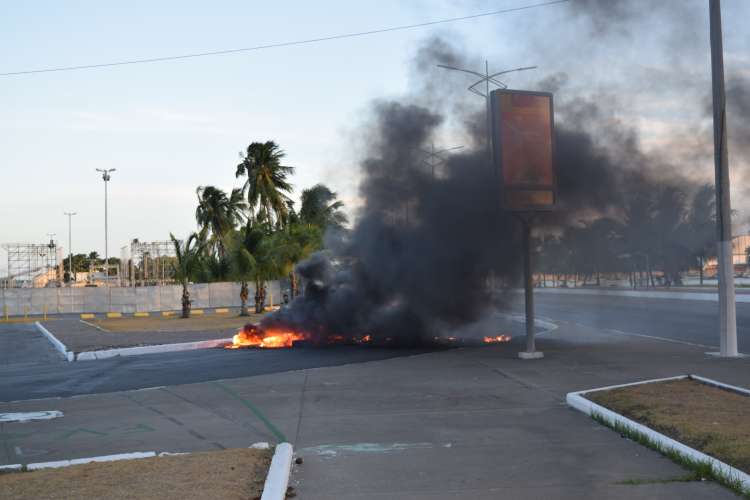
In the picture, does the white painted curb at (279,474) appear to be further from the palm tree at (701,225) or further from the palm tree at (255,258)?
the palm tree at (255,258)

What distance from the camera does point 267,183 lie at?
180 feet

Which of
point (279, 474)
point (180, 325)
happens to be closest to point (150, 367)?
point (279, 474)

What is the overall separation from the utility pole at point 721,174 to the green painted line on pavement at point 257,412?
870cm

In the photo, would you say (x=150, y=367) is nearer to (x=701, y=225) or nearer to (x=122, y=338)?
(x=122, y=338)

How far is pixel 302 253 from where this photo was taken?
36.9m

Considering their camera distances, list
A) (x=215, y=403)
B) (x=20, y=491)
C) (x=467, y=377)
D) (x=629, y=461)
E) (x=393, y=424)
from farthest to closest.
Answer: (x=467, y=377) → (x=215, y=403) → (x=393, y=424) → (x=629, y=461) → (x=20, y=491)

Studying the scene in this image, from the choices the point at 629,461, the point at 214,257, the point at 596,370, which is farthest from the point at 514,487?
the point at 214,257

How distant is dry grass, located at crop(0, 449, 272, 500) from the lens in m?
5.49

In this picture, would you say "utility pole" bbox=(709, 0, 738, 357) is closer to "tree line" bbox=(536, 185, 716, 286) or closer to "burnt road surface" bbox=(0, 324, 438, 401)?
"tree line" bbox=(536, 185, 716, 286)

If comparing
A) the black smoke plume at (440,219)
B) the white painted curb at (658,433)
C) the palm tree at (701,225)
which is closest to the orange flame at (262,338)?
the black smoke plume at (440,219)

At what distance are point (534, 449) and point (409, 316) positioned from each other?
12.9 meters

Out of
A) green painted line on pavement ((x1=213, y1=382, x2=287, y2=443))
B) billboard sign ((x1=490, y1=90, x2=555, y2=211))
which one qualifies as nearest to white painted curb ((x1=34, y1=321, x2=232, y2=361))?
green painted line on pavement ((x1=213, y1=382, x2=287, y2=443))

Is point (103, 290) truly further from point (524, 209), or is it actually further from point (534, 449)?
point (534, 449)

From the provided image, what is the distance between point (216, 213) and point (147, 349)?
43715 mm
